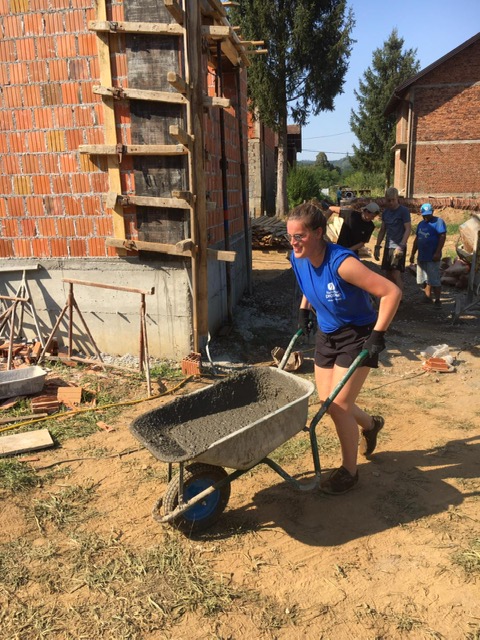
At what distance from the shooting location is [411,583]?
9.52ft

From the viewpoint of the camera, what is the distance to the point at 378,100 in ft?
140

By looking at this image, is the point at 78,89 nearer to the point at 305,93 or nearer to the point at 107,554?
the point at 107,554

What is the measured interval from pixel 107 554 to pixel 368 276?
2414mm

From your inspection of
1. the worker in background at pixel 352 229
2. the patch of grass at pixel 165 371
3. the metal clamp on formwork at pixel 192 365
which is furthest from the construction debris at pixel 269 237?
the metal clamp on formwork at pixel 192 365

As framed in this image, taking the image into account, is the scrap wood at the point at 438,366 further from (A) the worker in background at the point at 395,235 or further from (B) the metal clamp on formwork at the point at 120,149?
(B) the metal clamp on formwork at the point at 120,149

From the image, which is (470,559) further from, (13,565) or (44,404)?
(44,404)

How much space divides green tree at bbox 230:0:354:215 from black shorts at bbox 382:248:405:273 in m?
16.4

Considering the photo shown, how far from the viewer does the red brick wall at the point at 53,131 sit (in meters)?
5.89

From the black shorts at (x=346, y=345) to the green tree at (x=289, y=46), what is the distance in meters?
21.3

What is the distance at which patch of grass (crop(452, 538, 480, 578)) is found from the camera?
9.75ft

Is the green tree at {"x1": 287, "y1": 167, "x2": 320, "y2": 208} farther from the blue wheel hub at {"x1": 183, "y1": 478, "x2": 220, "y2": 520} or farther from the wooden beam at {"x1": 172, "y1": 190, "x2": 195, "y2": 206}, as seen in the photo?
the blue wheel hub at {"x1": 183, "y1": 478, "x2": 220, "y2": 520}

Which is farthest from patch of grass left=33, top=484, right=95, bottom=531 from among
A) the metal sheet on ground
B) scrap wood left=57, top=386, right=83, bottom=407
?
scrap wood left=57, top=386, right=83, bottom=407

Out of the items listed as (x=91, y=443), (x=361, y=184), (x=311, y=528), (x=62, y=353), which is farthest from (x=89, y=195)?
(x=361, y=184)

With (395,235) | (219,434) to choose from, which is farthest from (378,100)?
(219,434)
